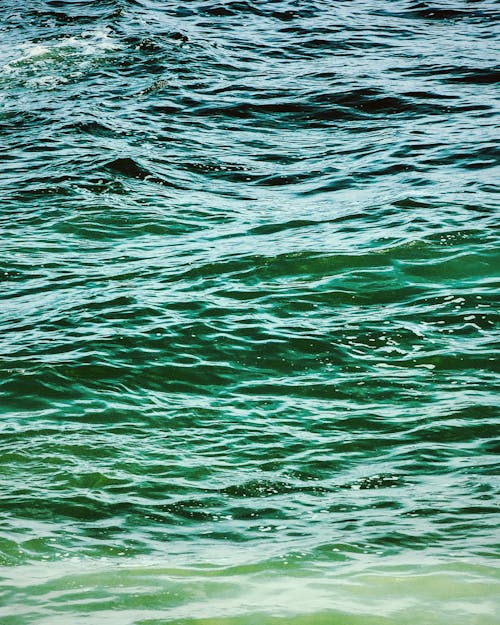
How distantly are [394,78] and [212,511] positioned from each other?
11.5m

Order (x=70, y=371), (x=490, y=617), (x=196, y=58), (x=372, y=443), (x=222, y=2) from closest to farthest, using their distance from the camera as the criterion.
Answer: (x=490, y=617) → (x=372, y=443) → (x=70, y=371) → (x=196, y=58) → (x=222, y=2)

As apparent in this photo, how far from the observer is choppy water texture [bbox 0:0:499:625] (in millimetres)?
4277

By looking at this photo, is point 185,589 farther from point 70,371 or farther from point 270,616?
point 70,371

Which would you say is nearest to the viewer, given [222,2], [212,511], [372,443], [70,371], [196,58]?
[212,511]

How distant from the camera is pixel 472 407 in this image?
20.5ft

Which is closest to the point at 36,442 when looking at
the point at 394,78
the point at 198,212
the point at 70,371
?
the point at 70,371

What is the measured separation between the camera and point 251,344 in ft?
24.4

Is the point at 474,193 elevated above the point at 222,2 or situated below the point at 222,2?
below

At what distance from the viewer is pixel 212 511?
5102 mm

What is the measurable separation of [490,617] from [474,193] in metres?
7.31

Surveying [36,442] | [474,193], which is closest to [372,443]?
[36,442]

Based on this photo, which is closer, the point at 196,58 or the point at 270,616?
the point at 270,616

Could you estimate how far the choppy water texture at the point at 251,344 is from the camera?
14.0ft

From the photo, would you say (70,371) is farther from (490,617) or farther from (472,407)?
(490,617)
